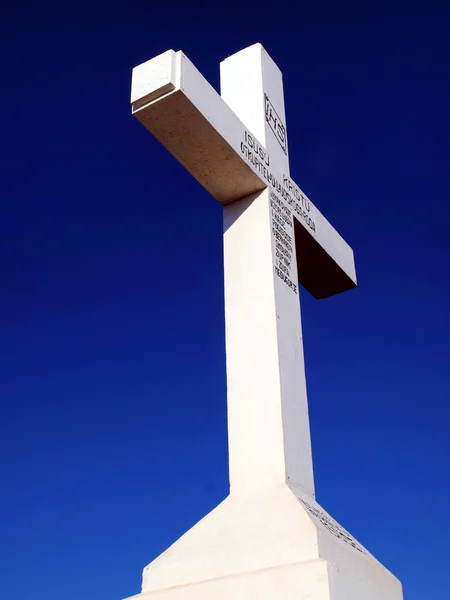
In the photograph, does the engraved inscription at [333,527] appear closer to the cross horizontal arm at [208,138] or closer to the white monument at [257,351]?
the white monument at [257,351]

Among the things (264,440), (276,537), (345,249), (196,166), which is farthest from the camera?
(345,249)

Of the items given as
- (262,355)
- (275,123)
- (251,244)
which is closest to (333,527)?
(262,355)

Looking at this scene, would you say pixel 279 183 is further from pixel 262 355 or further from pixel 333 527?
pixel 333 527

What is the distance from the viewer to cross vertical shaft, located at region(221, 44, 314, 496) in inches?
165

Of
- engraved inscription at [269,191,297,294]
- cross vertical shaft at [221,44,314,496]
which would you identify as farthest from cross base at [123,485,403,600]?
engraved inscription at [269,191,297,294]

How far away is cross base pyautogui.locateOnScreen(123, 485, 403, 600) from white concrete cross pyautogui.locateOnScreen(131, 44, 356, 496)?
219 mm

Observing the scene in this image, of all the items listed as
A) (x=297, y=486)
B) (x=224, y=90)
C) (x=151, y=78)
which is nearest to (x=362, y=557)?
(x=297, y=486)

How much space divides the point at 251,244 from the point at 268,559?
208 cm

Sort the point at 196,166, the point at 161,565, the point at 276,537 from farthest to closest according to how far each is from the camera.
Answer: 1. the point at 196,166
2. the point at 161,565
3. the point at 276,537

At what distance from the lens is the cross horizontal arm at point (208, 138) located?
456 centimetres

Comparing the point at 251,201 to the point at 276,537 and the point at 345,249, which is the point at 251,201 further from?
the point at 276,537

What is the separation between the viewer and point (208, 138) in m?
Answer: 4.84

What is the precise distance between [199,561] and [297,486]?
A: 0.69m

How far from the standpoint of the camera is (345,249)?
6.39 metres
